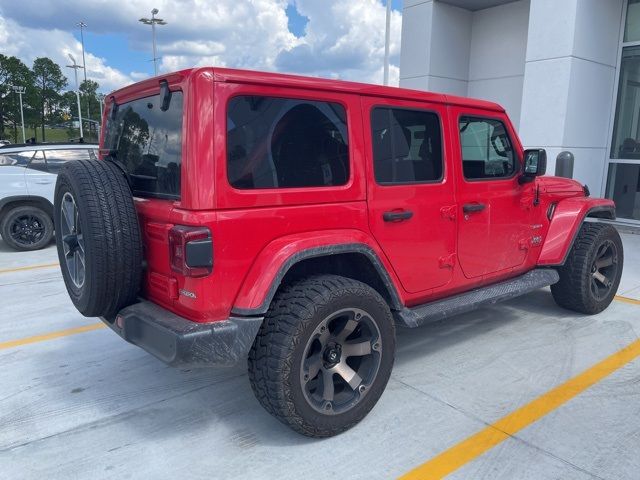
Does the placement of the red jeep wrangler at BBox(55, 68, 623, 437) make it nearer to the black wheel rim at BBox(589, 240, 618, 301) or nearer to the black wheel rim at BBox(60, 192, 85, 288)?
the black wheel rim at BBox(60, 192, 85, 288)

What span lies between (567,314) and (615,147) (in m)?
6.57

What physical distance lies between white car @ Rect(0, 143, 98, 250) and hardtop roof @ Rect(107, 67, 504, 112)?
559cm

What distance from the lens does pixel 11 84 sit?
69.7m

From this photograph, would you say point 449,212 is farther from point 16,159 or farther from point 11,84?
point 11,84

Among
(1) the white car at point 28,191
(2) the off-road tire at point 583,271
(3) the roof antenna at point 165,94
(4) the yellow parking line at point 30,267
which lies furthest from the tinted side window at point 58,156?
(2) the off-road tire at point 583,271

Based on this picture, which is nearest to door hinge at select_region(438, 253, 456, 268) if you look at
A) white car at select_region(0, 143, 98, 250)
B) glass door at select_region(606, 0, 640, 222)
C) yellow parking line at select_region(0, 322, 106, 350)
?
yellow parking line at select_region(0, 322, 106, 350)

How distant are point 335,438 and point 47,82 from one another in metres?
92.5

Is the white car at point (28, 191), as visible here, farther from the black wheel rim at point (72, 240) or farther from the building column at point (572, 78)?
the building column at point (572, 78)

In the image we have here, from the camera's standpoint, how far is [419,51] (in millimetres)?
11922

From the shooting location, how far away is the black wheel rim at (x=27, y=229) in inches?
322

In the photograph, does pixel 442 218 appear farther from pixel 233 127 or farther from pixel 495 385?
pixel 233 127

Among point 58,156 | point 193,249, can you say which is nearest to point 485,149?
point 193,249

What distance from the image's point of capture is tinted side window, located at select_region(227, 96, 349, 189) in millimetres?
2555

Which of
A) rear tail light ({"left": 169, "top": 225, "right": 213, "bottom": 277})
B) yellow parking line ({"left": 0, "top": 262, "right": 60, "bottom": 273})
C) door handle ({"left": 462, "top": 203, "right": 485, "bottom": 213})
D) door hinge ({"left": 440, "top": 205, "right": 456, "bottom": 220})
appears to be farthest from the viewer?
yellow parking line ({"left": 0, "top": 262, "right": 60, "bottom": 273})
